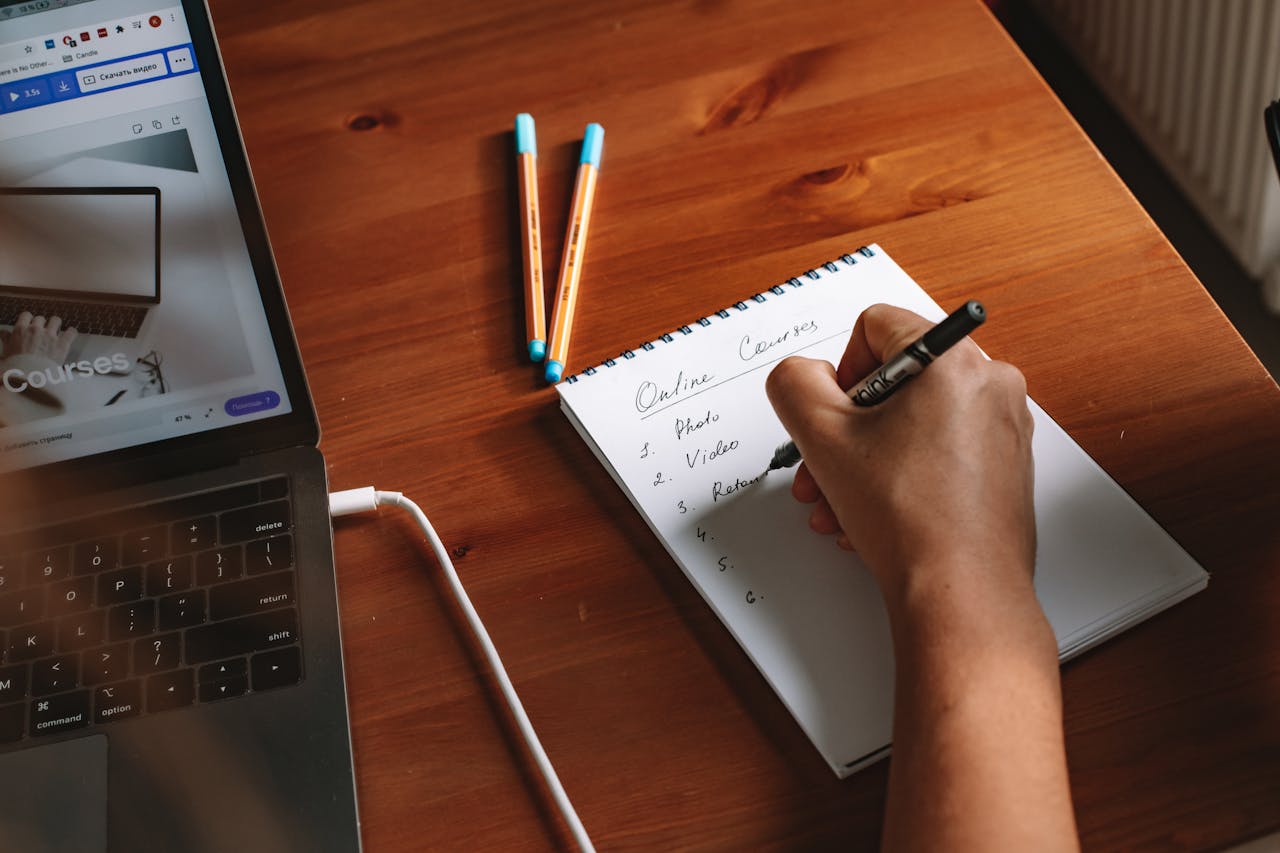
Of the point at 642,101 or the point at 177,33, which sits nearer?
the point at 177,33

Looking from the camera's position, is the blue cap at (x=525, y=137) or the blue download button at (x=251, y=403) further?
the blue cap at (x=525, y=137)

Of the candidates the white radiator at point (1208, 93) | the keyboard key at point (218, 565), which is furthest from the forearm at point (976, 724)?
the white radiator at point (1208, 93)

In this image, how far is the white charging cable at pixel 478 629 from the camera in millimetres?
500

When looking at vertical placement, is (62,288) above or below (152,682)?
above

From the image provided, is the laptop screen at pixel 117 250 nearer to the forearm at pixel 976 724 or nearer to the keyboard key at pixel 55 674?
the keyboard key at pixel 55 674

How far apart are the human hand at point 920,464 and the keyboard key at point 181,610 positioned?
30 centimetres

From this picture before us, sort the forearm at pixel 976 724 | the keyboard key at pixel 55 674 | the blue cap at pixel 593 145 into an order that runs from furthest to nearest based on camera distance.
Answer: the blue cap at pixel 593 145
the keyboard key at pixel 55 674
the forearm at pixel 976 724

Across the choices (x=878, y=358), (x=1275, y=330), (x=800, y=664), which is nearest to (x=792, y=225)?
(x=878, y=358)

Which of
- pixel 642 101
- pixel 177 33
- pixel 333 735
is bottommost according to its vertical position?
pixel 333 735

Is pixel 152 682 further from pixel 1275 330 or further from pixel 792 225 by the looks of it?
pixel 1275 330

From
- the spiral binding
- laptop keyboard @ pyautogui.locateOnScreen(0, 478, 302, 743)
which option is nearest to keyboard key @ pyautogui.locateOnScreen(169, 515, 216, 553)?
laptop keyboard @ pyautogui.locateOnScreen(0, 478, 302, 743)

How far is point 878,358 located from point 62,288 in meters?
0.42

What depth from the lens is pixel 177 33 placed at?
53cm

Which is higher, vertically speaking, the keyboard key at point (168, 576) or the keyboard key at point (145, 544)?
the keyboard key at point (145, 544)
